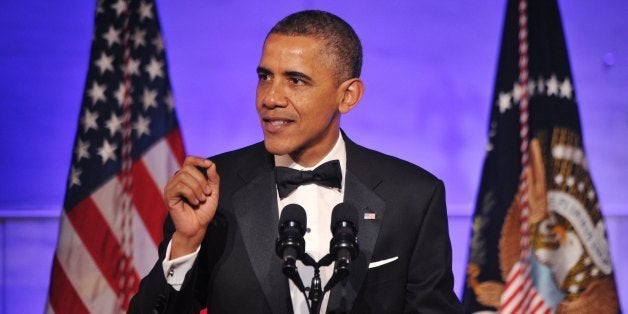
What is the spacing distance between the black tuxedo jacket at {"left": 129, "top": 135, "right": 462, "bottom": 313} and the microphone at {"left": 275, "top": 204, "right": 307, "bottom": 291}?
35cm

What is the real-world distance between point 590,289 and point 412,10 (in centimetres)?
153

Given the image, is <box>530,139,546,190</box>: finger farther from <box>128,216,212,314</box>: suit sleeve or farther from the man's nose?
<box>128,216,212,314</box>: suit sleeve

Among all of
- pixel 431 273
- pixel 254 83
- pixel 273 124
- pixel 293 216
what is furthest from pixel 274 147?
pixel 254 83

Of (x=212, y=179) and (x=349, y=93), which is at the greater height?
(x=349, y=93)

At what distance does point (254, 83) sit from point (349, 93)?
5.96ft

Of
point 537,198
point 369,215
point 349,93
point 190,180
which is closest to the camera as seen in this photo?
point 190,180

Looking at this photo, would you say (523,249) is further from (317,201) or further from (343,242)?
(343,242)

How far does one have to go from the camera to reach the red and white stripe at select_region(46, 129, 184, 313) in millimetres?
3529

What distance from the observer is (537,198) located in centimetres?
347

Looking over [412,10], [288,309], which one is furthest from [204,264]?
[412,10]

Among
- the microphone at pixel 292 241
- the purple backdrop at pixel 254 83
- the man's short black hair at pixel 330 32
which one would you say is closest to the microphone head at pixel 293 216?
the microphone at pixel 292 241

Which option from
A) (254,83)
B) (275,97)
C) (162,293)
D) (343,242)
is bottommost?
(162,293)

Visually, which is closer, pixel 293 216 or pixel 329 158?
pixel 293 216

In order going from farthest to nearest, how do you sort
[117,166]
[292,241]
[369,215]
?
[117,166] → [369,215] → [292,241]
